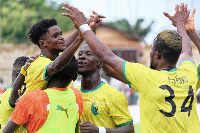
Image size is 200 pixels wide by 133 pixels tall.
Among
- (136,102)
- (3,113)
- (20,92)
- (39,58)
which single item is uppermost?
(39,58)

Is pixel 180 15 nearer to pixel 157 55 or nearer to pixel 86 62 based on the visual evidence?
pixel 157 55

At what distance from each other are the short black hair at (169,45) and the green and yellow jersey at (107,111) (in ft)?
4.31

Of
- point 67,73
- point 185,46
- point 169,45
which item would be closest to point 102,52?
point 169,45

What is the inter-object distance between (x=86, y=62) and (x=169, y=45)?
68.0 inches

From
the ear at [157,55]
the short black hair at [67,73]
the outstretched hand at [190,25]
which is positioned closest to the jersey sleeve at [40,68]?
the short black hair at [67,73]

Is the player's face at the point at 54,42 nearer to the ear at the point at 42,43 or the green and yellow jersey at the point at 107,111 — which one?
the ear at the point at 42,43

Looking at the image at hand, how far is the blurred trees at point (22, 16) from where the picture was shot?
187ft

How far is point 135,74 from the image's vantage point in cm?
427

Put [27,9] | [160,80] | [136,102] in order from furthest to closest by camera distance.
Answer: [27,9] → [136,102] → [160,80]

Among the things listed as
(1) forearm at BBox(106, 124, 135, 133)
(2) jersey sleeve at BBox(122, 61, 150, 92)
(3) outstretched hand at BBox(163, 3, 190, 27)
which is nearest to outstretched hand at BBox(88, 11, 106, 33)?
(3) outstretched hand at BBox(163, 3, 190, 27)

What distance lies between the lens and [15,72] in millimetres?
6551

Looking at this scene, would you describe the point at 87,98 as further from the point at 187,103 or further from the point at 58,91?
the point at 187,103

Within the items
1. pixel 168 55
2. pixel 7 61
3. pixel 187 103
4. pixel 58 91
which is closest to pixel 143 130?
pixel 187 103

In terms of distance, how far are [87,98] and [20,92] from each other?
917mm
